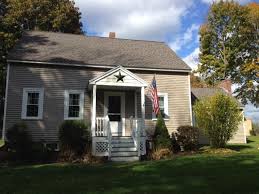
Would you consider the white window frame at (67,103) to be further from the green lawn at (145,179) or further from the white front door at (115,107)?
the green lawn at (145,179)

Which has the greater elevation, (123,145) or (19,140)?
(19,140)

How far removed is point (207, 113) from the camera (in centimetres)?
1529

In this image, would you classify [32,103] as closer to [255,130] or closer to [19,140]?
[19,140]

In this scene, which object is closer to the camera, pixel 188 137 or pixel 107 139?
pixel 107 139

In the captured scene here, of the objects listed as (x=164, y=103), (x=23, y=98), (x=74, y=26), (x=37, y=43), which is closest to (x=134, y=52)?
(x=164, y=103)

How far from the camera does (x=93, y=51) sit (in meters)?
18.8

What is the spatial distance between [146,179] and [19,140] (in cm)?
783

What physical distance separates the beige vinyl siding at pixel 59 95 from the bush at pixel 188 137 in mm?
1884

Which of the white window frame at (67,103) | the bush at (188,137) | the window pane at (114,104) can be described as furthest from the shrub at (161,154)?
the white window frame at (67,103)

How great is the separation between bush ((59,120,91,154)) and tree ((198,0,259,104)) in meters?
26.7

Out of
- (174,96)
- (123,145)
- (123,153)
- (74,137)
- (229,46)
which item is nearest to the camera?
(74,137)

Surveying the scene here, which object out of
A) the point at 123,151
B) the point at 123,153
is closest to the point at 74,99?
the point at 123,151

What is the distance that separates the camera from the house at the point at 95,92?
594 inches

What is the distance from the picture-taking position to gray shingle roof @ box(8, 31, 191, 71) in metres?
17.0
